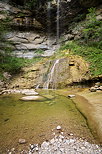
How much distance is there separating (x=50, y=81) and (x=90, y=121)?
5438 mm

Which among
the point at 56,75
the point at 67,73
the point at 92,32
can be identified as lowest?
the point at 56,75

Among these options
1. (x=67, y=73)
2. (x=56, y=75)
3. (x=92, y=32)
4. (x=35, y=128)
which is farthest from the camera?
(x=92, y=32)

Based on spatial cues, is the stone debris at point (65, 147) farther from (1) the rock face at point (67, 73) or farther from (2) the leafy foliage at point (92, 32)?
(2) the leafy foliage at point (92, 32)

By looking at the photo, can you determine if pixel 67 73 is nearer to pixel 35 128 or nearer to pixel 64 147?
pixel 35 128

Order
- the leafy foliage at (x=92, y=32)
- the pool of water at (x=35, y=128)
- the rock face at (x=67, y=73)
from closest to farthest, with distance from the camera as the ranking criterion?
1. the pool of water at (x=35, y=128)
2. the rock face at (x=67, y=73)
3. the leafy foliage at (x=92, y=32)

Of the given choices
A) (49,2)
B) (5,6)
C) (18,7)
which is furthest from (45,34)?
(5,6)

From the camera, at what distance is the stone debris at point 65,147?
1198mm

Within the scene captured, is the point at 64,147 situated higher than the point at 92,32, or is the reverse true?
the point at 92,32

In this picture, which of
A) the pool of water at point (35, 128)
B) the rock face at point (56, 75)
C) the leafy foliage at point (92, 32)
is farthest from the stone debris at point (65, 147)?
the leafy foliage at point (92, 32)

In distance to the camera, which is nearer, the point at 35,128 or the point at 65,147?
the point at 65,147

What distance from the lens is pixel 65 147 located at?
1285 millimetres

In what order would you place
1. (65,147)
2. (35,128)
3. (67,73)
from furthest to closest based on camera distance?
(67,73), (35,128), (65,147)

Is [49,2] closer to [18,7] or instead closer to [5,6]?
[18,7]

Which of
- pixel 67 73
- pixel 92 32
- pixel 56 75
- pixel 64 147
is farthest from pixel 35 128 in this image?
pixel 92 32
